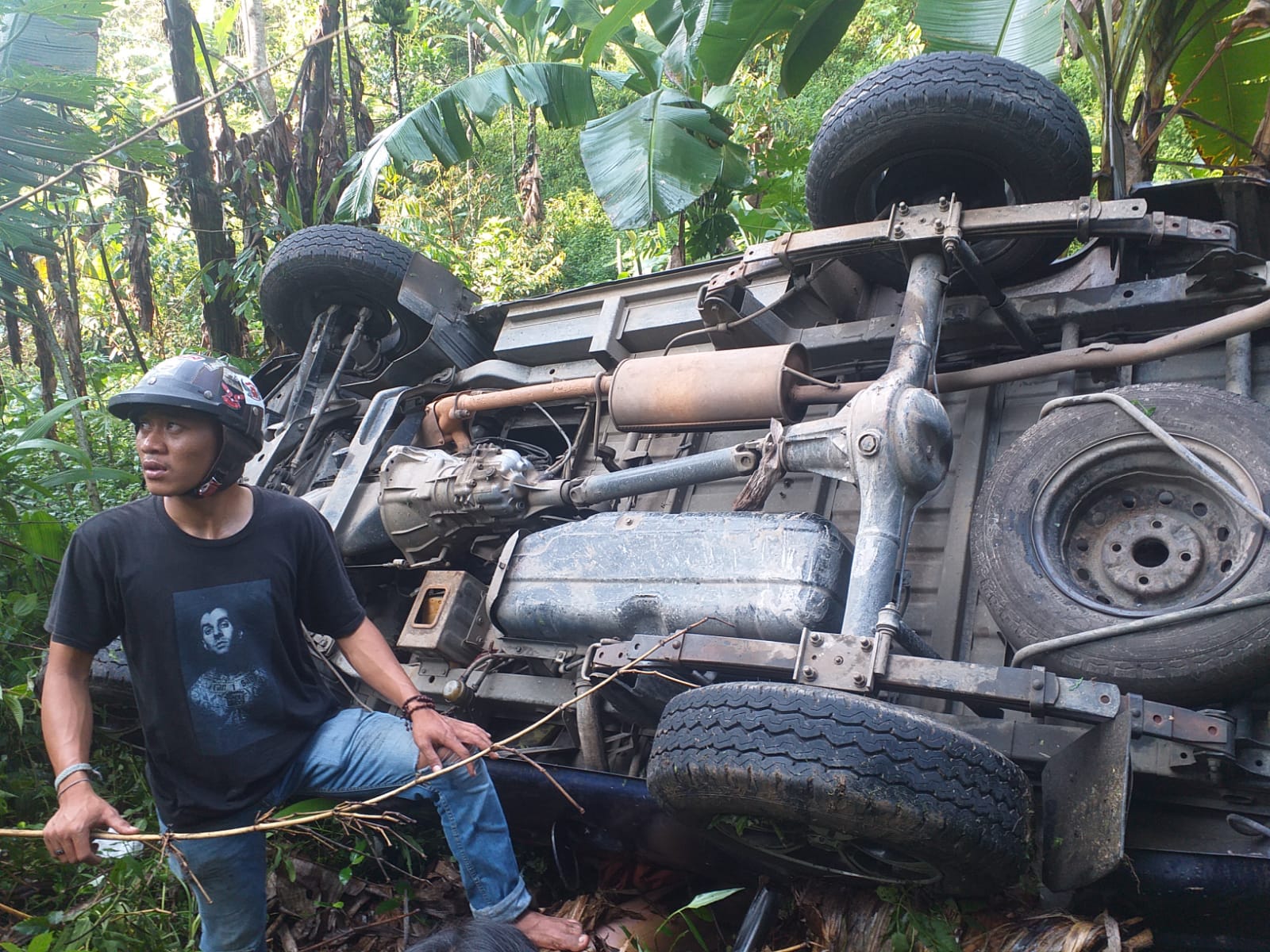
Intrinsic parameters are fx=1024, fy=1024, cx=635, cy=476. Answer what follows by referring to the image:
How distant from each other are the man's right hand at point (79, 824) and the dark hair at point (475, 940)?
Answer: 0.86 meters

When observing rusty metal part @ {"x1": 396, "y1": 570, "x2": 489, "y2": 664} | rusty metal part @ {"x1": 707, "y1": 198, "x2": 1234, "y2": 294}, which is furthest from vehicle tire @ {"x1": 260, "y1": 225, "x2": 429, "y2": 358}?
rusty metal part @ {"x1": 707, "y1": 198, "x2": 1234, "y2": 294}

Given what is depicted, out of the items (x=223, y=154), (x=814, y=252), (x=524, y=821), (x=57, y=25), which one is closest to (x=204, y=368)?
(x=524, y=821)

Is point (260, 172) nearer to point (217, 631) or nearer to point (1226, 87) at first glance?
point (217, 631)

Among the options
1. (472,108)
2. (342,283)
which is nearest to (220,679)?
(342,283)

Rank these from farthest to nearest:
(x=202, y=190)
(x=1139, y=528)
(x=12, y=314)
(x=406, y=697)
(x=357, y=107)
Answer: (x=357, y=107) → (x=202, y=190) → (x=12, y=314) → (x=1139, y=528) → (x=406, y=697)

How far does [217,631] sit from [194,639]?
0.06 metres

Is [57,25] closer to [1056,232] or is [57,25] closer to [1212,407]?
[1056,232]

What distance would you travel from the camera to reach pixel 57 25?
5719mm

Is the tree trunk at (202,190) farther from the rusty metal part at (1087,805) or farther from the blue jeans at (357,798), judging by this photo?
the rusty metal part at (1087,805)

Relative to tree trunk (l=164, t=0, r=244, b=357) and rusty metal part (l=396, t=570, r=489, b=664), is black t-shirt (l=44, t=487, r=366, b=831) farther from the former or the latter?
tree trunk (l=164, t=0, r=244, b=357)

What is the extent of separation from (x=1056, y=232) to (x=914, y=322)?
58 cm

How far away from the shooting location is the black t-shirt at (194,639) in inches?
109

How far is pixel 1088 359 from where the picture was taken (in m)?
3.39

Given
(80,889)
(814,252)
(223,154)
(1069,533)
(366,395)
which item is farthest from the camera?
(223,154)
